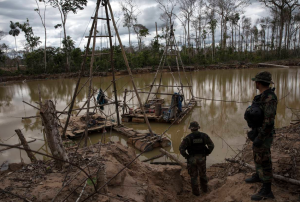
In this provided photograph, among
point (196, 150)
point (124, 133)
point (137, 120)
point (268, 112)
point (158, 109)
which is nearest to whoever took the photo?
point (268, 112)

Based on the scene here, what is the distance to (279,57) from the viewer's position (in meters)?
34.7

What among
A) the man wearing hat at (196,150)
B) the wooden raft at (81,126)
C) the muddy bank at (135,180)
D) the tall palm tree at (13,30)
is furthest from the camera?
the tall palm tree at (13,30)

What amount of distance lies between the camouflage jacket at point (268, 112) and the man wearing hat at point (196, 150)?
41.9 inches

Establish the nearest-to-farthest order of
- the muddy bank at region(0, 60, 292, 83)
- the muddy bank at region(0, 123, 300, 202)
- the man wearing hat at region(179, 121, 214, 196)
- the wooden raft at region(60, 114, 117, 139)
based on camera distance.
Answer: the muddy bank at region(0, 123, 300, 202)
the man wearing hat at region(179, 121, 214, 196)
the wooden raft at region(60, 114, 117, 139)
the muddy bank at region(0, 60, 292, 83)

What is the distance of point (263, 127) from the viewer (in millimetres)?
2721

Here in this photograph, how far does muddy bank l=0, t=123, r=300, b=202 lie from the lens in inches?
104

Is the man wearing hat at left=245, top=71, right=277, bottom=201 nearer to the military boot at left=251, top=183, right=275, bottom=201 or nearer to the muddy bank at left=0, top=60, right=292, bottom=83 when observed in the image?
the military boot at left=251, top=183, right=275, bottom=201

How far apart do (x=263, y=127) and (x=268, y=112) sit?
20 cm

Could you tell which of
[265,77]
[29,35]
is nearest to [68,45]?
[29,35]

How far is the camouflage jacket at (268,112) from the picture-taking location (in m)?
2.68

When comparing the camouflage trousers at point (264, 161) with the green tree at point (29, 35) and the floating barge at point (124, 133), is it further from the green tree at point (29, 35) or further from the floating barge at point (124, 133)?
the green tree at point (29, 35)

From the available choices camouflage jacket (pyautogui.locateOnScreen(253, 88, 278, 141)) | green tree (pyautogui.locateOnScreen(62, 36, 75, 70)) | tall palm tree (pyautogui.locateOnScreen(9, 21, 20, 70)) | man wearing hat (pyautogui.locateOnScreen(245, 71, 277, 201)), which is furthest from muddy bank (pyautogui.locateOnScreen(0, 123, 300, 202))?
tall palm tree (pyautogui.locateOnScreen(9, 21, 20, 70))

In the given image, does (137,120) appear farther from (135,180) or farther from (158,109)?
(135,180)

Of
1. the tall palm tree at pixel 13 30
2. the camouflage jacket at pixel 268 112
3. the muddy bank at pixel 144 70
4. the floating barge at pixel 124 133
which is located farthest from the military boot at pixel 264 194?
the tall palm tree at pixel 13 30
